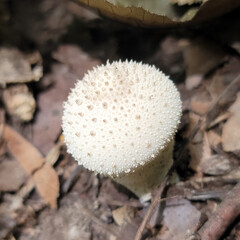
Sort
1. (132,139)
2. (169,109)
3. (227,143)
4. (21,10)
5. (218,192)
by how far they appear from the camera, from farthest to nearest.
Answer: (21,10), (227,143), (218,192), (169,109), (132,139)

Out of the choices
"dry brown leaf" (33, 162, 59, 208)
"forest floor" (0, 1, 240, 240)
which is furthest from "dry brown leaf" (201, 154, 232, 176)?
"dry brown leaf" (33, 162, 59, 208)

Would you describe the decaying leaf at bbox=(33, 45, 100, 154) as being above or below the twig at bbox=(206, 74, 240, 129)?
below

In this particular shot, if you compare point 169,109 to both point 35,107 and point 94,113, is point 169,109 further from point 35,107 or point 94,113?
point 35,107

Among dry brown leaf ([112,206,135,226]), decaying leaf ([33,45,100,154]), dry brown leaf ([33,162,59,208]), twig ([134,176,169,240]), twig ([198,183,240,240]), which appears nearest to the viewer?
twig ([198,183,240,240])

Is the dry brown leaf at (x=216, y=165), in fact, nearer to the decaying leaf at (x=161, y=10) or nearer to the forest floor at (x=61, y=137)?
the forest floor at (x=61, y=137)

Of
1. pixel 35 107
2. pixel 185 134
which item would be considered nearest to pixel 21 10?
pixel 35 107

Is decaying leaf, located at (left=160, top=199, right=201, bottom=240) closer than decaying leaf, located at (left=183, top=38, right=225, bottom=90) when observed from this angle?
Yes

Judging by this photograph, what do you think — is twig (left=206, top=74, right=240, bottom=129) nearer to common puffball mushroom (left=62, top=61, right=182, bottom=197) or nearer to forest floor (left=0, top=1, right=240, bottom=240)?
forest floor (left=0, top=1, right=240, bottom=240)
